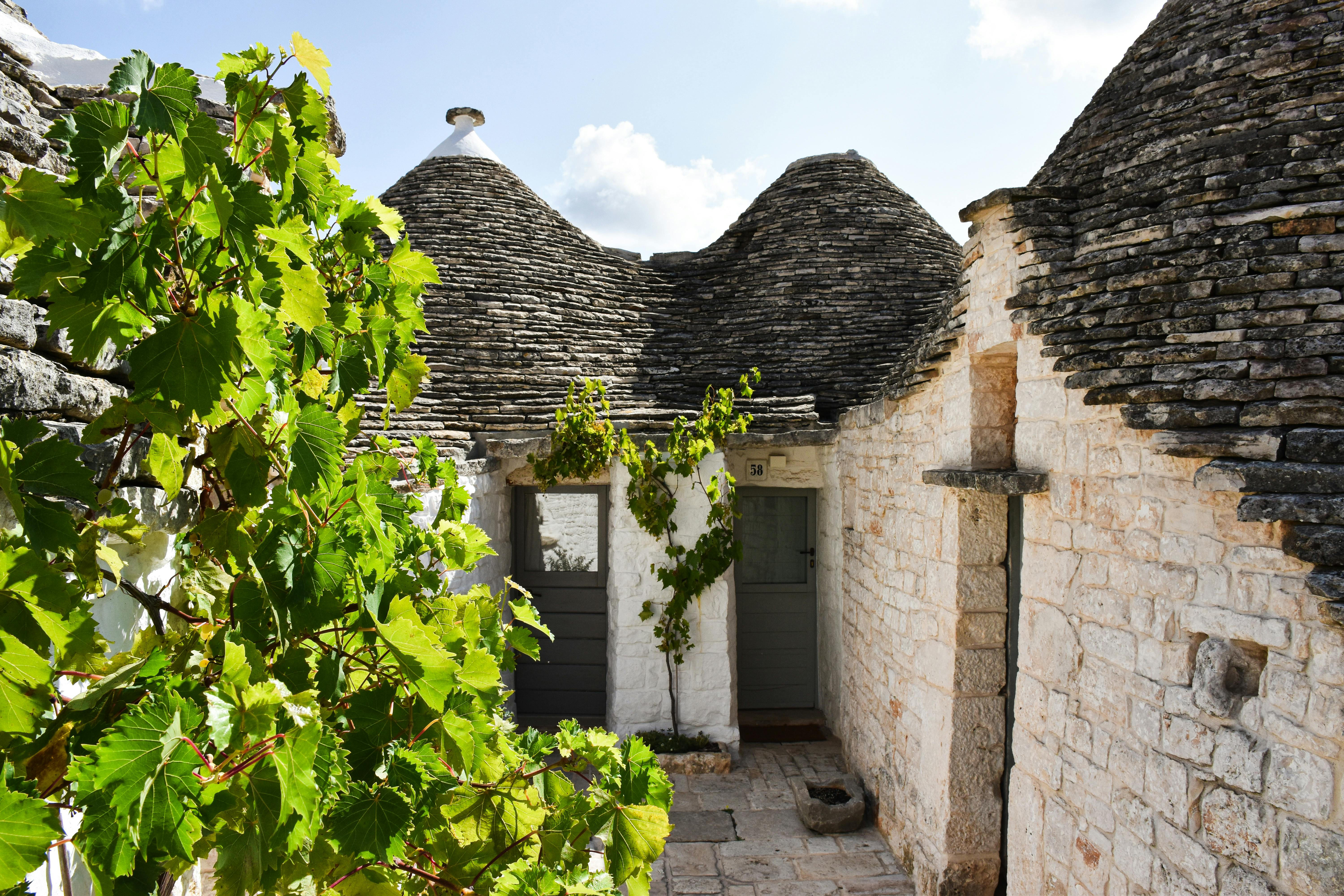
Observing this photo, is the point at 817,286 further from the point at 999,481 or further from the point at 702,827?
the point at 702,827

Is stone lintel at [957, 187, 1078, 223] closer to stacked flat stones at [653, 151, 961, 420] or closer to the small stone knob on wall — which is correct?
the small stone knob on wall

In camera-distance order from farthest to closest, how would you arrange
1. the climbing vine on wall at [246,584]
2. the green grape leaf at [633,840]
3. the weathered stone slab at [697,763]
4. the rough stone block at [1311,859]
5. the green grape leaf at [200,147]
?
1. the weathered stone slab at [697,763]
2. the rough stone block at [1311,859]
3. the green grape leaf at [633,840]
4. the green grape leaf at [200,147]
5. the climbing vine on wall at [246,584]

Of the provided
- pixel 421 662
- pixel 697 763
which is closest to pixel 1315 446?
pixel 421 662

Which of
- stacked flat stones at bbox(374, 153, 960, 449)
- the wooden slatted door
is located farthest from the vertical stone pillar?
the wooden slatted door

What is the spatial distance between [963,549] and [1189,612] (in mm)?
1579

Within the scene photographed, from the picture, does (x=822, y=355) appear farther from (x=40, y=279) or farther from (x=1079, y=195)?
(x=40, y=279)

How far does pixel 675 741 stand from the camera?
20.3 ft

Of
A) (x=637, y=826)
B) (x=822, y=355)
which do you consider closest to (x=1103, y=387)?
(x=637, y=826)

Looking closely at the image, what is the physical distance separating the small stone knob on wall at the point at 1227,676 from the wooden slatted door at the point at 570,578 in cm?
519

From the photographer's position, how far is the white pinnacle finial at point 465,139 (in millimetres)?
9070

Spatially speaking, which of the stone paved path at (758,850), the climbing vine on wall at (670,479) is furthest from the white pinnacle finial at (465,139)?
the stone paved path at (758,850)

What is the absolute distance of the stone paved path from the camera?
4652 mm

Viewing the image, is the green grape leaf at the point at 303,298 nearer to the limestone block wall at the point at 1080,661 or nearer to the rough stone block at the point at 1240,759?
the limestone block wall at the point at 1080,661

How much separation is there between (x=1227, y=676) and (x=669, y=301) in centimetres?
713
